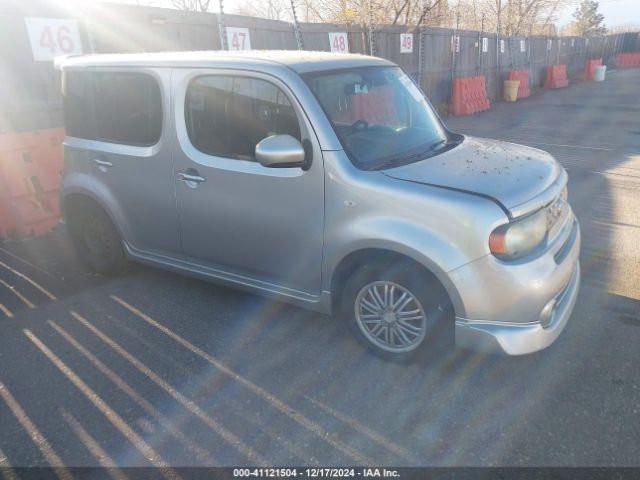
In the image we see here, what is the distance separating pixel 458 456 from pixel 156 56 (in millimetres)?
3471

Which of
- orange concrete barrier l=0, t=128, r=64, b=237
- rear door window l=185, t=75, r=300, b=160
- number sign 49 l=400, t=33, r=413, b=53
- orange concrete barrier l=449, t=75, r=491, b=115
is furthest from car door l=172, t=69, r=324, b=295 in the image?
orange concrete barrier l=449, t=75, r=491, b=115

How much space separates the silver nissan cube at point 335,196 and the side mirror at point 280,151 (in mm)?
12

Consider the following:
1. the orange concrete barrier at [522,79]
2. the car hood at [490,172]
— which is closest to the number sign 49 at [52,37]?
the car hood at [490,172]

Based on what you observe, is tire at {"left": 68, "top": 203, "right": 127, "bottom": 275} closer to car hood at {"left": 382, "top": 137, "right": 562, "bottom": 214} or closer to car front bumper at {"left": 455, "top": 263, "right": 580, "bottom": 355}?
car hood at {"left": 382, "top": 137, "right": 562, "bottom": 214}

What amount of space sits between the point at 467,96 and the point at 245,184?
1419 centimetres

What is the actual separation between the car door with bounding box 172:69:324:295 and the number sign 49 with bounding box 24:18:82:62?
394 cm

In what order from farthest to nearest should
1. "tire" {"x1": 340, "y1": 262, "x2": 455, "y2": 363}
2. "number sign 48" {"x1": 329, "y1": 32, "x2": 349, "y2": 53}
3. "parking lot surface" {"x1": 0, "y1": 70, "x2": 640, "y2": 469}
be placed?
"number sign 48" {"x1": 329, "y1": 32, "x2": 349, "y2": 53}
"tire" {"x1": 340, "y1": 262, "x2": 455, "y2": 363}
"parking lot surface" {"x1": 0, "y1": 70, "x2": 640, "y2": 469}

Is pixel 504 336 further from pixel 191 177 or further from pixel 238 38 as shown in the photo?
pixel 238 38

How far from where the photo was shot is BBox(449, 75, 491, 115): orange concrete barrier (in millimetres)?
15422

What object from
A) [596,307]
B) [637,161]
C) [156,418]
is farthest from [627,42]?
[156,418]

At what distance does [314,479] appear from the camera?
2.31 m

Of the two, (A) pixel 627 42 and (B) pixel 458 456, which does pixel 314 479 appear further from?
(A) pixel 627 42

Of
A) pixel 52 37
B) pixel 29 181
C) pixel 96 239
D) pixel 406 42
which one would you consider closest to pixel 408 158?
pixel 96 239

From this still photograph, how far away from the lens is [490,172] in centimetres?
294
